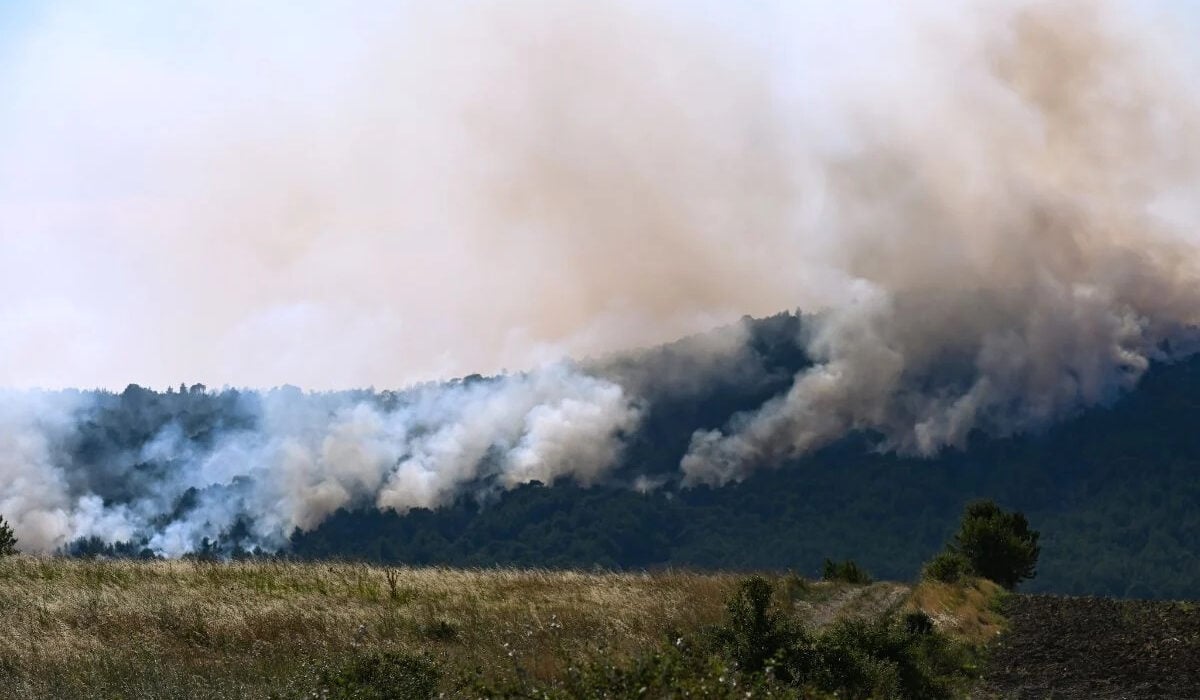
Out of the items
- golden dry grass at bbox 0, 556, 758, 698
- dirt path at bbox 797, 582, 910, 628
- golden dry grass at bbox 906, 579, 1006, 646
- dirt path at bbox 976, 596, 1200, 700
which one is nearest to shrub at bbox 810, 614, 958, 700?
dirt path at bbox 976, 596, 1200, 700

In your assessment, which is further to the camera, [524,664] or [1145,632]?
[1145,632]

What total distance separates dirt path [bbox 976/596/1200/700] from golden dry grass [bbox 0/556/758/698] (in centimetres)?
A: 666

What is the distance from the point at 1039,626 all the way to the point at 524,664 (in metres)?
18.0

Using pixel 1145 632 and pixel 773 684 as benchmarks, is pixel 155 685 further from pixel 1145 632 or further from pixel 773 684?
pixel 1145 632

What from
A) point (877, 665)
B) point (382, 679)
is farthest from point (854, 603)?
point (382, 679)

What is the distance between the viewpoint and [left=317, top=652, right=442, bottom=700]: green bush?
1838 centimetres

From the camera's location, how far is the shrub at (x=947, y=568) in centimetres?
5009

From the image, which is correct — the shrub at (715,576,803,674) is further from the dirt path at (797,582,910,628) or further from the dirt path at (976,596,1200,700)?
the dirt path at (797,582,910,628)

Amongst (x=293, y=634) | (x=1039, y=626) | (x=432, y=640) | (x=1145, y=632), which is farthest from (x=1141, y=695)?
(x=293, y=634)

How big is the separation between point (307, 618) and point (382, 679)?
8.64m

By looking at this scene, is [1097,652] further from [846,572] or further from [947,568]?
[846,572]

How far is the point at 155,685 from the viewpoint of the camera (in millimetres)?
20109

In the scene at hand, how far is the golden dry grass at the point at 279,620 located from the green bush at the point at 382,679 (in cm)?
61

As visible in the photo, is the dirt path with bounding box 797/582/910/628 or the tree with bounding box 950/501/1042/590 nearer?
the dirt path with bounding box 797/582/910/628
